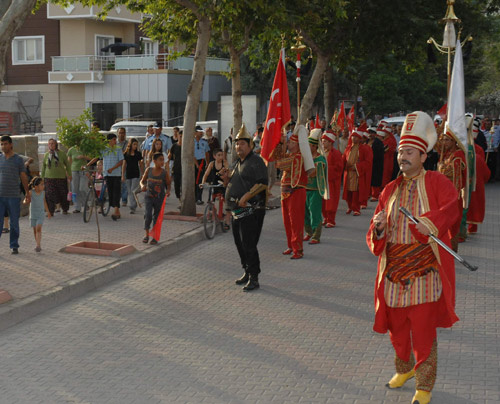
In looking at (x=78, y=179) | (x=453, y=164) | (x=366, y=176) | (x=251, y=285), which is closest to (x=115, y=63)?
(x=366, y=176)

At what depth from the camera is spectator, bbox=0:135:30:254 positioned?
1283cm

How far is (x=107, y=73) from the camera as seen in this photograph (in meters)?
45.3

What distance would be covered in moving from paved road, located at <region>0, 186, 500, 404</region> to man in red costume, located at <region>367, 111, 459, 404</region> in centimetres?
48

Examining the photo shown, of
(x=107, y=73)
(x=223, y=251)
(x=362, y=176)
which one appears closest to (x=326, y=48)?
(x=362, y=176)

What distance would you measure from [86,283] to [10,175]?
2779 mm

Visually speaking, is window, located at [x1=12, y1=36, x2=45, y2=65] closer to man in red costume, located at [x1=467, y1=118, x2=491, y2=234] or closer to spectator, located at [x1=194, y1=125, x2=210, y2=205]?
spectator, located at [x1=194, y1=125, x2=210, y2=205]

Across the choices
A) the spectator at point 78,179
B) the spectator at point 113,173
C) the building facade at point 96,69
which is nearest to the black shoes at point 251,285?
the spectator at point 113,173

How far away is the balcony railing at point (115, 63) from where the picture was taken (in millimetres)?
44688

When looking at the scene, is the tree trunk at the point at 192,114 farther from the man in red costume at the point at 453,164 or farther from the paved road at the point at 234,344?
the man in red costume at the point at 453,164

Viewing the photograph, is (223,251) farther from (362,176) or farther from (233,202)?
(362,176)

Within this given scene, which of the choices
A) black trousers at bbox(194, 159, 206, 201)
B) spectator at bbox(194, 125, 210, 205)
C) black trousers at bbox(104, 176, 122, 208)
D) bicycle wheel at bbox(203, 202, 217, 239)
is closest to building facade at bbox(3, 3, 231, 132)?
spectator at bbox(194, 125, 210, 205)

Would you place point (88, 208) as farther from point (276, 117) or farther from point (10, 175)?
point (276, 117)

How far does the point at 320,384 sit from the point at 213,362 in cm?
110

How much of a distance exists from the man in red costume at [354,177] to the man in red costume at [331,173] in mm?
971
